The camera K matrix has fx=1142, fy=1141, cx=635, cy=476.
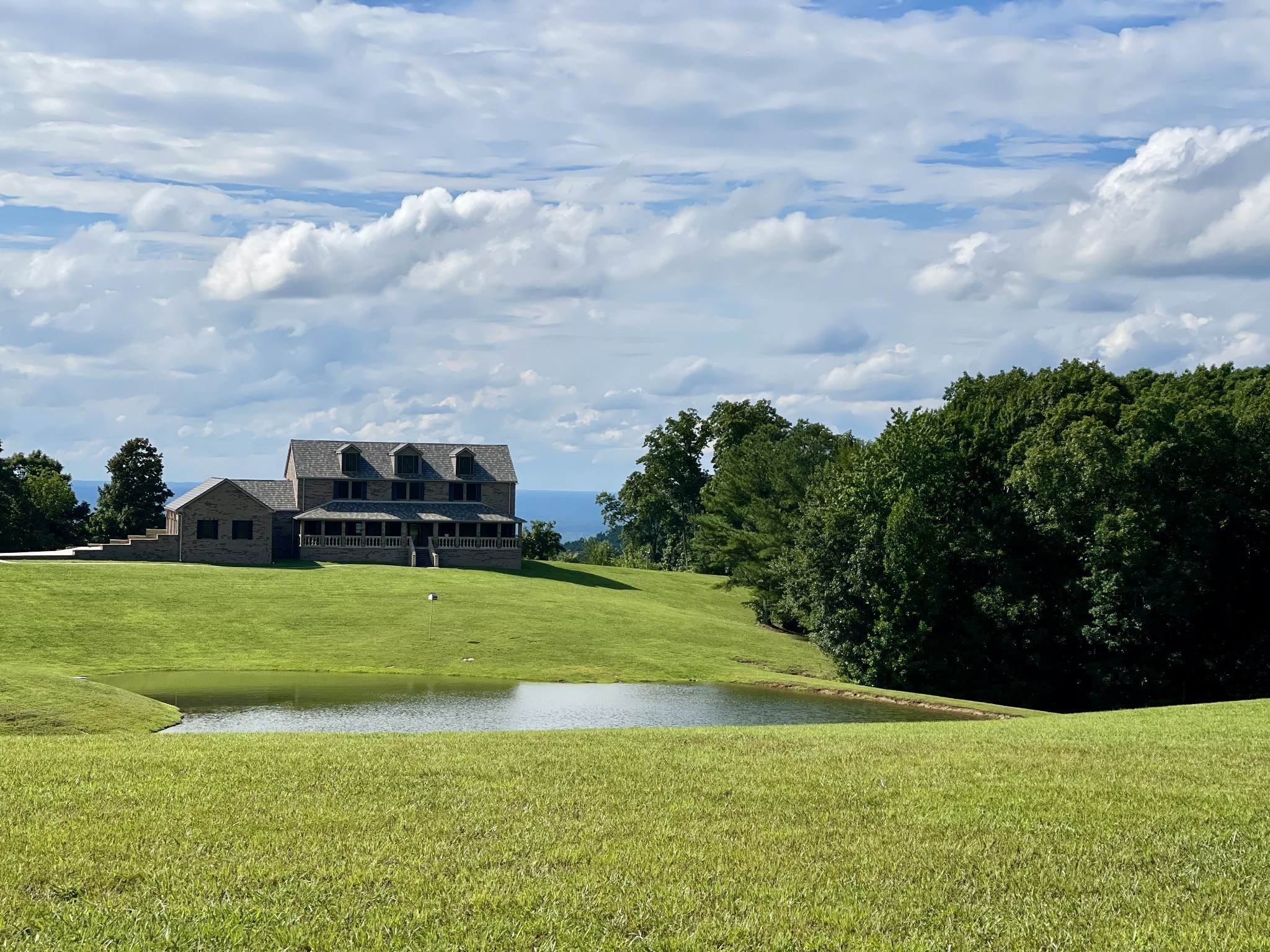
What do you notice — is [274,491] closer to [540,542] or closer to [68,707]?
[540,542]

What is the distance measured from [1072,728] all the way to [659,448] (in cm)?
8655

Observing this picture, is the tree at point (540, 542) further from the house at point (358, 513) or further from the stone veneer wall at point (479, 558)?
the stone veneer wall at point (479, 558)

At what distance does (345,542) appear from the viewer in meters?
78.3

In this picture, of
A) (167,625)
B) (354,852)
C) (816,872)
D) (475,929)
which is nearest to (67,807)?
(354,852)

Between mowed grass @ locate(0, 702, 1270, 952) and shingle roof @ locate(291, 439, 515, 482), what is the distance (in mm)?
64830

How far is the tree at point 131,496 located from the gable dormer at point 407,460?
1633 cm

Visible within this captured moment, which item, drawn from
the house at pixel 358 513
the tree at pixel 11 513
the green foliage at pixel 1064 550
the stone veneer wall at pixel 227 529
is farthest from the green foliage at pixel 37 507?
the green foliage at pixel 1064 550

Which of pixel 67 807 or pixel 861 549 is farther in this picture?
pixel 861 549

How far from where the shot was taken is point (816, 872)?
38.1 feet

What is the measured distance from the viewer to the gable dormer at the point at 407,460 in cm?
8406

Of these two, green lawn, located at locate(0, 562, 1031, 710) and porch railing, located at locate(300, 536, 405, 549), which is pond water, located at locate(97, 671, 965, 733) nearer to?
Result: green lawn, located at locate(0, 562, 1031, 710)

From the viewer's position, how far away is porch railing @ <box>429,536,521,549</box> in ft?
263

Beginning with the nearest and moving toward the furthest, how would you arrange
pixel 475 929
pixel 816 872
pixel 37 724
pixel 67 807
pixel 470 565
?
pixel 475 929 → pixel 816 872 → pixel 67 807 → pixel 37 724 → pixel 470 565

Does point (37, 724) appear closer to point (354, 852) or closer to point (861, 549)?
point (354, 852)
